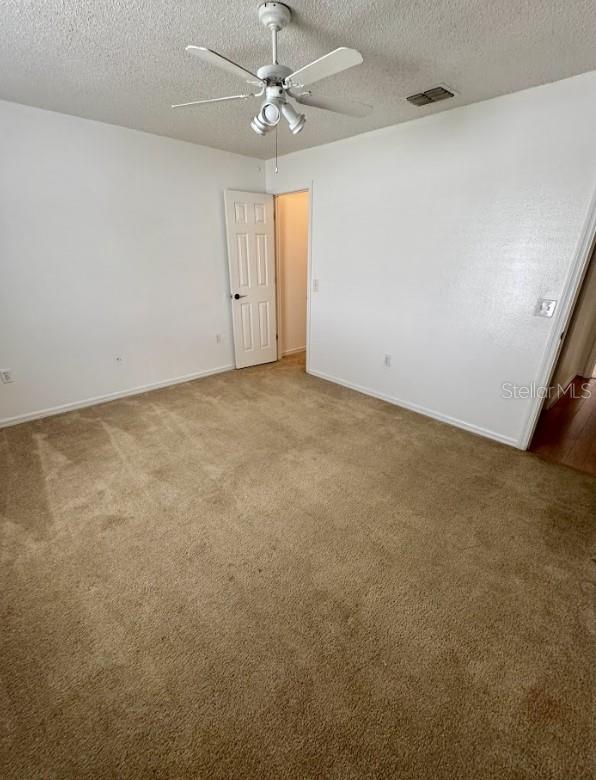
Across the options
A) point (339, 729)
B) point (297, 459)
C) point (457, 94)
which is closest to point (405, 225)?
point (457, 94)

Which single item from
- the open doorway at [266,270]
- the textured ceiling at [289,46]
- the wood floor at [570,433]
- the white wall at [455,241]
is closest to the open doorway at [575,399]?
the wood floor at [570,433]

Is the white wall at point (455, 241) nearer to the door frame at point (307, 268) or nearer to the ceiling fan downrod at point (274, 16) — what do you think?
the door frame at point (307, 268)

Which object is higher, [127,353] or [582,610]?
[127,353]

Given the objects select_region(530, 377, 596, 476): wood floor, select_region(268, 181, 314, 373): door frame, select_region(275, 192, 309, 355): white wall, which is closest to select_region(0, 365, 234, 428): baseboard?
select_region(268, 181, 314, 373): door frame

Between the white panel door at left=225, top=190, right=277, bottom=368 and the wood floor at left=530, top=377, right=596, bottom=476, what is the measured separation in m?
3.30

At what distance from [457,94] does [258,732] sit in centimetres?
365

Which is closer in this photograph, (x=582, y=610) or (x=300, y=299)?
(x=582, y=610)

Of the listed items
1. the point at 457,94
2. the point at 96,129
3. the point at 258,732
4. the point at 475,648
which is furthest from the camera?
the point at 96,129

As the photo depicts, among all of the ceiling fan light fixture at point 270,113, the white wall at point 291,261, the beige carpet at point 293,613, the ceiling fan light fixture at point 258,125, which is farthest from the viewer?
the white wall at point 291,261

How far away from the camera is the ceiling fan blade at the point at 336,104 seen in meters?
1.72

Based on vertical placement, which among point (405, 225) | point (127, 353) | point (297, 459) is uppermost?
point (405, 225)

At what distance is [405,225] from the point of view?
3.11 metres

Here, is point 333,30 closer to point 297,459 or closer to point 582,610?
point 297,459

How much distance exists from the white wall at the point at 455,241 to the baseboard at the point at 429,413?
0.02m
